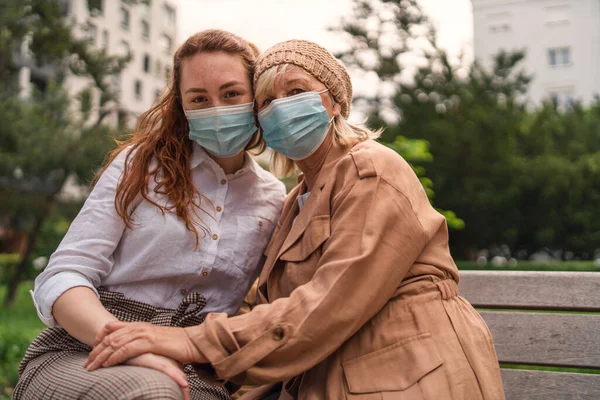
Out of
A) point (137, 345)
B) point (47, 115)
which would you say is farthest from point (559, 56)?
point (137, 345)

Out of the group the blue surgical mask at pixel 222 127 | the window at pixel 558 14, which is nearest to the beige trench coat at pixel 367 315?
the blue surgical mask at pixel 222 127

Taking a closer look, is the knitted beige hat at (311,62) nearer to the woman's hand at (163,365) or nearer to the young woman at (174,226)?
the young woman at (174,226)

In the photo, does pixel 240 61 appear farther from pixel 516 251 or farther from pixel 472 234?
pixel 516 251

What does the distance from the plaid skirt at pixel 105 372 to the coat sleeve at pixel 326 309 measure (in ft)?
0.68

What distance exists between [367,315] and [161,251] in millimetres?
862

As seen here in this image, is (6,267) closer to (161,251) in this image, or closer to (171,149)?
(171,149)

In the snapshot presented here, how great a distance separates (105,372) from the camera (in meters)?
1.75

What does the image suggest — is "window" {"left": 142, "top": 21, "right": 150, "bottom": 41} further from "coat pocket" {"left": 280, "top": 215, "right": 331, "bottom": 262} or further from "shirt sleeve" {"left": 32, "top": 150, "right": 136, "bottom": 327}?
"coat pocket" {"left": 280, "top": 215, "right": 331, "bottom": 262}

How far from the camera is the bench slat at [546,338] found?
2.44 meters

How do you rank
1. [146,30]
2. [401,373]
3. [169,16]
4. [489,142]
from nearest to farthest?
[401,373], [489,142], [146,30], [169,16]

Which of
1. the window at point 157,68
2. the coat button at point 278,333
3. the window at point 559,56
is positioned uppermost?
the coat button at point 278,333

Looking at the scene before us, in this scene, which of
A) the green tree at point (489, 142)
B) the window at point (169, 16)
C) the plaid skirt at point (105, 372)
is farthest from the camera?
the window at point (169, 16)

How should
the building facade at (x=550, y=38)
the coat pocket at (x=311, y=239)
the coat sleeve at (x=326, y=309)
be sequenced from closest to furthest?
1. the coat sleeve at (x=326, y=309)
2. the coat pocket at (x=311, y=239)
3. the building facade at (x=550, y=38)

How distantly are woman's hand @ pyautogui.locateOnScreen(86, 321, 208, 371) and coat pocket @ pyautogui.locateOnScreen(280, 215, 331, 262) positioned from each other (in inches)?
18.5
